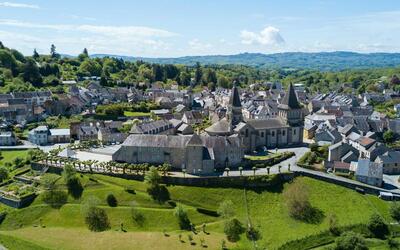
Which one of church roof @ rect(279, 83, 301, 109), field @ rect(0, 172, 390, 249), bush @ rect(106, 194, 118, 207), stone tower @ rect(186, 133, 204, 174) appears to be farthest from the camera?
church roof @ rect(279, 83, 301, 109)

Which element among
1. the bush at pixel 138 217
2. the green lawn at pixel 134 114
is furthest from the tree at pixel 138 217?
the green lawn at pixel 134 114

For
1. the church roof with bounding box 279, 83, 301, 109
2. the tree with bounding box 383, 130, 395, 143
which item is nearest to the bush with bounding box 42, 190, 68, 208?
the church roof with bounding box 279, 83, 301, 109


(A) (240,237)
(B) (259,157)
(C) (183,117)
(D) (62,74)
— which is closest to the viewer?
(A) (240,237)

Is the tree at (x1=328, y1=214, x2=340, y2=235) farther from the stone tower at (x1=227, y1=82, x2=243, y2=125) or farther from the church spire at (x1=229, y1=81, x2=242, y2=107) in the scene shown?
the church spire at (x1=229, y1=81, x2=242, y2=107)

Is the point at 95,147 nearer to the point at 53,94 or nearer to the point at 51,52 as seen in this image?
the point at 53,94

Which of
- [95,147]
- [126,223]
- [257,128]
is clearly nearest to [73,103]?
[95,147]

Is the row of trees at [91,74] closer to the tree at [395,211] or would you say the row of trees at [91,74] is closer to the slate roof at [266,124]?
the slate roof at [266,124]
